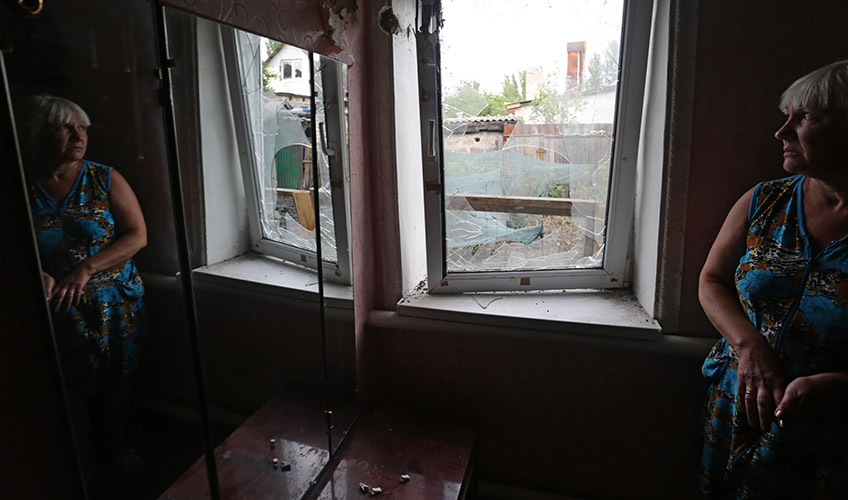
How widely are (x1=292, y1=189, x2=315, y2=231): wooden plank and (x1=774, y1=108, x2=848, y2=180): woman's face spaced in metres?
1.05

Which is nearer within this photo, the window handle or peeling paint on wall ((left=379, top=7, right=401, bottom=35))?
peeling paint on wall ((left=379, top=7, right=401, bottom=35))

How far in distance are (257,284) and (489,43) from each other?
3.38 ft

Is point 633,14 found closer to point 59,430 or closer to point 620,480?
point 620,480

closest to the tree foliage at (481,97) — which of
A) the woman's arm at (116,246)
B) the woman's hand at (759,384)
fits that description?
the woman's hand at (759,384)

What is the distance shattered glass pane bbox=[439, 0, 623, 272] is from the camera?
1.38 metres

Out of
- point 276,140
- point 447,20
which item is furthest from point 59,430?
point 447,20

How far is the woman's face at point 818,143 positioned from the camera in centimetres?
93

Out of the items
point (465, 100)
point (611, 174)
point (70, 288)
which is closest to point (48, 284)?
point (70, 288)

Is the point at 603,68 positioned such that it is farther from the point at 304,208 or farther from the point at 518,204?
the point at 304,208

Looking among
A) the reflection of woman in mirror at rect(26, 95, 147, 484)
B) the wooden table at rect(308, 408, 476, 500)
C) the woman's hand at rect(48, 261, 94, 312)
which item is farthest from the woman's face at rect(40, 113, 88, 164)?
the wooden table at rect(308, 408, 476, 500)

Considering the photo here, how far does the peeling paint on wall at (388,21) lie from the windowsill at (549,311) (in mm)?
846

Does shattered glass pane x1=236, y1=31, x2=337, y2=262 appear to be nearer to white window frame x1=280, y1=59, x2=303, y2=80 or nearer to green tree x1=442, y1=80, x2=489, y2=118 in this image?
white window frame x1=280, y1=59, x2=303, y2=80

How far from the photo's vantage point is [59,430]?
56cm

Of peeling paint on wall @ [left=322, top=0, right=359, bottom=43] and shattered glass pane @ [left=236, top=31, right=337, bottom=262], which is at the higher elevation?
peeling paint on wall @ [left=322, top=0, right=359, bottom=43]
